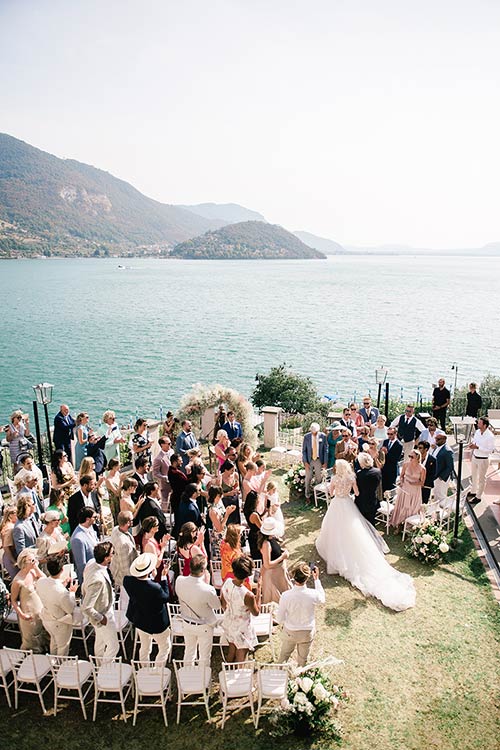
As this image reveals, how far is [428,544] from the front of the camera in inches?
368

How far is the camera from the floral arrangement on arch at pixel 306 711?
5848 mm

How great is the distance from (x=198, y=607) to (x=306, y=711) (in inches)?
59.9

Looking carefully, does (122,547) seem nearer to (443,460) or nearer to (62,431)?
(62,431)

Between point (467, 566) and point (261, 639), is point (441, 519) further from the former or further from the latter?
point (261, 639)

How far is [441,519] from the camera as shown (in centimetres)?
1006

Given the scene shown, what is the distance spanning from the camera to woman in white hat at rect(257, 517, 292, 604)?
7285 millimetres

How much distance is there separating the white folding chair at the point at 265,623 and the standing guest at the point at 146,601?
121cm

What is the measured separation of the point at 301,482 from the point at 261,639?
15.6ft

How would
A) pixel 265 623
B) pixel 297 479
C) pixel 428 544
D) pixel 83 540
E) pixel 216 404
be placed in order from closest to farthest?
1. pixel 265 623
2. pixel 83 540
3. pixel 428 544
4. pixel 297 479
5. pixel 216 404

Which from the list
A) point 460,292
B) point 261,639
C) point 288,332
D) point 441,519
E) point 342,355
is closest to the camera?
point 261,639

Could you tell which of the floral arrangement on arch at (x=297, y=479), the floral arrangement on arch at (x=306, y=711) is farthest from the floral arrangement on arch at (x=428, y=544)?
the floral arrangement on arch at (x=306, y=711)

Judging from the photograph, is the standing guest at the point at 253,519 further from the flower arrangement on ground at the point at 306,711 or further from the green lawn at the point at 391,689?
the flower arrangement on ground at the point at 306,711

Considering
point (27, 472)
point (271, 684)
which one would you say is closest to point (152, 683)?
point (271, 684)

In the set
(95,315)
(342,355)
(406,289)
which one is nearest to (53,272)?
(95,315)
